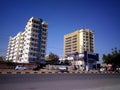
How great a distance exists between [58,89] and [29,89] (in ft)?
5.58

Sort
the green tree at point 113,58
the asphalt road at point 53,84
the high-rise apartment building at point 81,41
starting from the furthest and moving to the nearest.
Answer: the high-rise apartment building at point 81,41 → the green tree at point 113,58 → the asphalt road at point 53,84

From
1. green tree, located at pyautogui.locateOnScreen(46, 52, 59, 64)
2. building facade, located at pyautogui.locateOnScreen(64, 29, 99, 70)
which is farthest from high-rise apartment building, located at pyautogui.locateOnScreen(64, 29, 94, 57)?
green tree, located at pyautogui.locateOnScreen(46, 52, 59, 64)

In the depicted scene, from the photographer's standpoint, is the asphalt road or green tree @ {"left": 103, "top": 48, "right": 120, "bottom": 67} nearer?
the asphalt road

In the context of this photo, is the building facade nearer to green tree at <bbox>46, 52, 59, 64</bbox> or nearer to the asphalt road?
green tree at <bbox>46, 52, 59, 64</bbox>

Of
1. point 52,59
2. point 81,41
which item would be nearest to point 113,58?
point 52,59

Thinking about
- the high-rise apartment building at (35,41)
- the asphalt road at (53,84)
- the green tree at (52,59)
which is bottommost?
the asphalt road at (53,84)

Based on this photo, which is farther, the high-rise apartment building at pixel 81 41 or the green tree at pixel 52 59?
the high-rise apartment building at pixel 81 41

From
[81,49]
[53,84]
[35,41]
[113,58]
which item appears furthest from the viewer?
[81,49]

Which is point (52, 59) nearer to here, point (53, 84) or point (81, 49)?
point (81, 49)

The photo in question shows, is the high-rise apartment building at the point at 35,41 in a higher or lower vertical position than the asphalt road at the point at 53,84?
higher

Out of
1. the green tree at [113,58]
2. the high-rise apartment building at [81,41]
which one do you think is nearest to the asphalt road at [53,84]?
the green tree at [113,58]

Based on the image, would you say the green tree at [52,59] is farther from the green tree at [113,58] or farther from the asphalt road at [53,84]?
the asphalt road at [53,84]

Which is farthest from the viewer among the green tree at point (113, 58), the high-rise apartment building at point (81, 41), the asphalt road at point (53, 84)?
the high-rise apartment building at point (81, 41)

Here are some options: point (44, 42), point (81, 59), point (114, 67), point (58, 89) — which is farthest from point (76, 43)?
point (58, 89)
